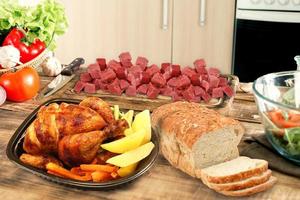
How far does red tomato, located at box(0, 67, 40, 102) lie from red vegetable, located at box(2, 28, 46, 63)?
0.09 metres

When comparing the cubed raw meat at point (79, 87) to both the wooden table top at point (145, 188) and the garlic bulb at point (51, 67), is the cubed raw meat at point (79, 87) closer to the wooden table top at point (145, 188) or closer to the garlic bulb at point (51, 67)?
the garlic bulb at point (51, 67)

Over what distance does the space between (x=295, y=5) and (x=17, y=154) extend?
1.94m

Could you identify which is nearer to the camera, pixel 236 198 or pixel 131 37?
pixel 236 198

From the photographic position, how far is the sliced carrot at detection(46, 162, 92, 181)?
107cm

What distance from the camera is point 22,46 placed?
1.69 metres

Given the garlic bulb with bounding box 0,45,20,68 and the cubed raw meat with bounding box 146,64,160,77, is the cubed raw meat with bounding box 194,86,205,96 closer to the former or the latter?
the cubed raw meat with bounding box 146,64,160,77

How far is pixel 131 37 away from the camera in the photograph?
303cm

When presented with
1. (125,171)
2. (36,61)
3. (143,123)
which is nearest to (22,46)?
(36,61)

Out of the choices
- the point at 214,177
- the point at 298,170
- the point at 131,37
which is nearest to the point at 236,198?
the point at 214,177

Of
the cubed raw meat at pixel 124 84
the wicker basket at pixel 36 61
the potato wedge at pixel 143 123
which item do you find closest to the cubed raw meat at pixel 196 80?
the cubed raw meat at pixel 124 84

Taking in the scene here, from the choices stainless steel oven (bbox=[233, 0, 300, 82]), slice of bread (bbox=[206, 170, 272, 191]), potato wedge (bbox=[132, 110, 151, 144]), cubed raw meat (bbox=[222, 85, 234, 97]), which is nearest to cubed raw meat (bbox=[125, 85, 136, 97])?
cubed raw meat (bbox=[222, 85, 234, 97])

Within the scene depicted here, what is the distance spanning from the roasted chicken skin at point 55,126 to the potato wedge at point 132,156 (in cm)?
12

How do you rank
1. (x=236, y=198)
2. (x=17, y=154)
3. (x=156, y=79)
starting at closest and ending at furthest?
(x=236, y=198), (x=17, y=154), (x=156, y=79)

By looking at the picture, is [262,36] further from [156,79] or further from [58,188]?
[58,188]
